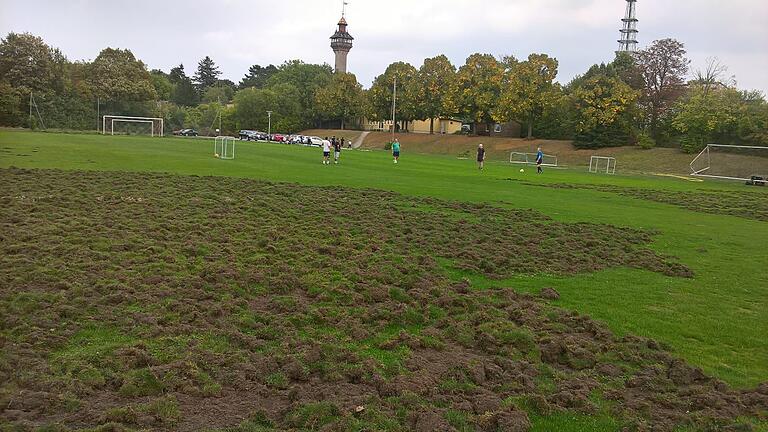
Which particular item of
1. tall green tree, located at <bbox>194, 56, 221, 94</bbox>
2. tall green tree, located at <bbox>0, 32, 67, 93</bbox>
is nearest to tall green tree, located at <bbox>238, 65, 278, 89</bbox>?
tall green tree, located at <bbox>194, 56, 221, 94</bbox>

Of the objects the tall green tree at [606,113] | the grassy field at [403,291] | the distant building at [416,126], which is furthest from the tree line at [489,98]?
the grassy field at [403,291]

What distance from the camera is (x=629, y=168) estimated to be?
62.1m

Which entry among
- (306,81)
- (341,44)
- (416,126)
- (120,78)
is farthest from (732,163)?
(341,44)

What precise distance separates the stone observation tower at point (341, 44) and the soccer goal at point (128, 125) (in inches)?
2750

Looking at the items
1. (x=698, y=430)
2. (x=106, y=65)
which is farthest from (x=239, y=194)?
(x=106, y=65)

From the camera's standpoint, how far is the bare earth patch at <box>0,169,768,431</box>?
5.63 metres

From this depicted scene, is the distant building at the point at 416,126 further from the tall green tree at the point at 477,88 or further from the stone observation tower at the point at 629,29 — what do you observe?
the stone observation tower at the point at 629,29

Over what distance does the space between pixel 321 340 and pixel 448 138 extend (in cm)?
8150

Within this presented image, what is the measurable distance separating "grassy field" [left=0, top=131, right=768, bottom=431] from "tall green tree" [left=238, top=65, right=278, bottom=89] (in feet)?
536

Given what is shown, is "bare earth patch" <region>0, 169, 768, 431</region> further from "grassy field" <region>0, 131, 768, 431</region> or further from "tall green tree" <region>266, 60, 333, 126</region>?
"tall green tree" <region>266, 60, 333, 126</region>

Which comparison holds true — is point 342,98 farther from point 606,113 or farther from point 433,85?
point 606,113

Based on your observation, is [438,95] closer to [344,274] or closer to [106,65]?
[106,65]

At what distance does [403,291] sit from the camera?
9852 millimetres

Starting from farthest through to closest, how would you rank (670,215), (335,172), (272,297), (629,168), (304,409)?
1. (629,168)
2. (335,172)
3. (670,215)
4. (272,297)
5. (304,409)
